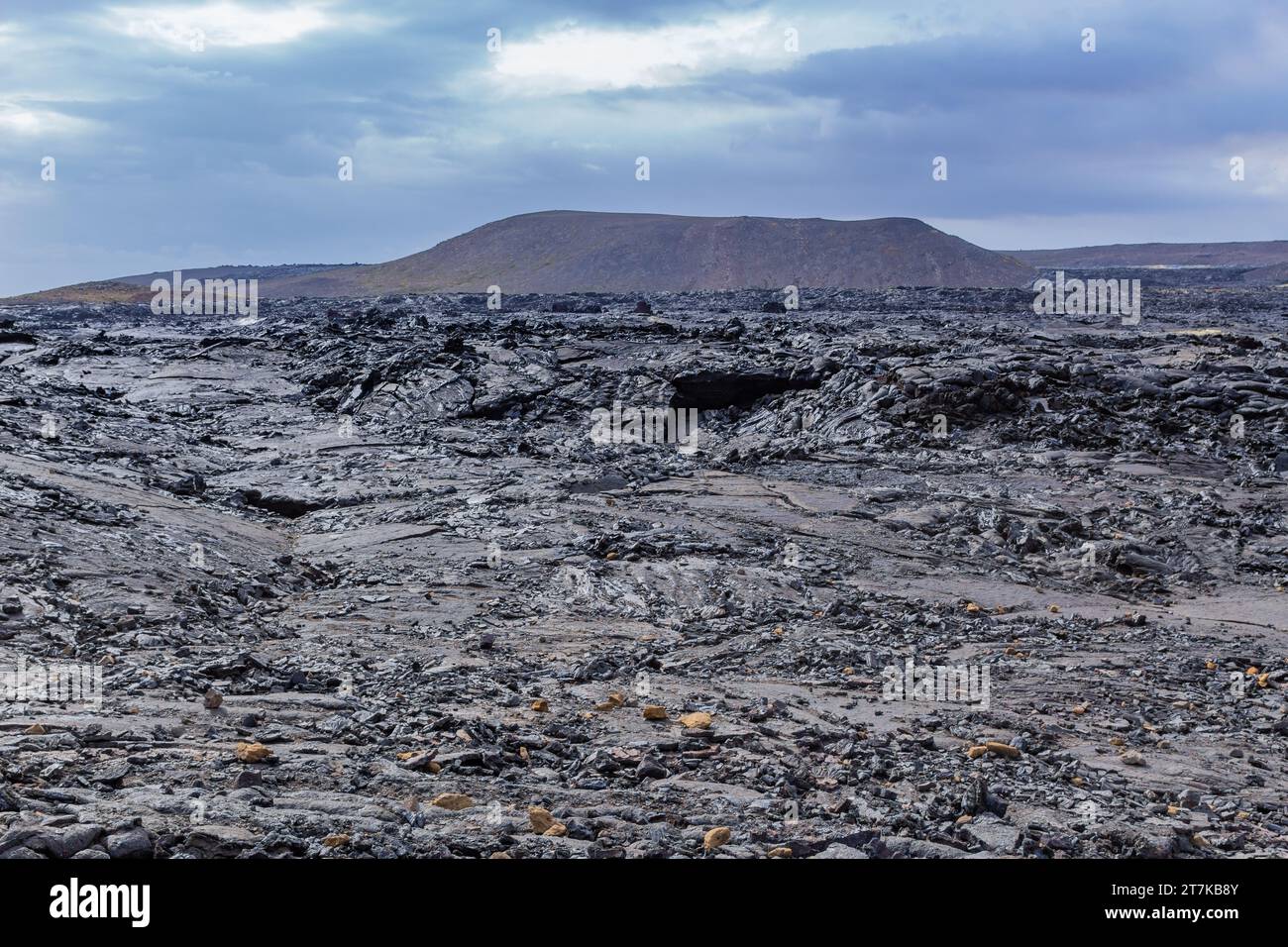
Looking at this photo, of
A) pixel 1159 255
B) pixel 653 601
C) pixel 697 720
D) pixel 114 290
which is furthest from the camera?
pixel 1159 255

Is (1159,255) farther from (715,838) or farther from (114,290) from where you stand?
(715,838)

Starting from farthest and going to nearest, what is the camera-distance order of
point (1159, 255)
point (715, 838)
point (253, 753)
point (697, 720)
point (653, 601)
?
point (1159, 255), point (653, 601), point (697, 720), point (253, 753), point (715, 838)

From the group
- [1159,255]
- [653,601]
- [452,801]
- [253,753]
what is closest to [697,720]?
[452,801]

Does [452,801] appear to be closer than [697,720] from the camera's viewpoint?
Yes

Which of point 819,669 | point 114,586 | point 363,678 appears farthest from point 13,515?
point 819,669

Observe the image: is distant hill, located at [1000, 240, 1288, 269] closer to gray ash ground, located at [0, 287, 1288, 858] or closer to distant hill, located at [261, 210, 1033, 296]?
distant hill, located at [261, 210, 1033, 296]
